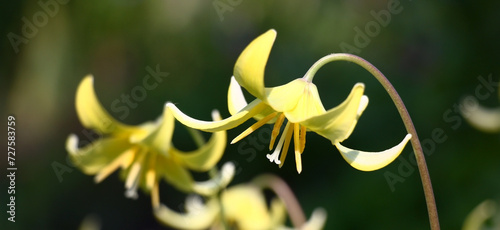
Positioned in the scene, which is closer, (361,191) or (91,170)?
(91,170)

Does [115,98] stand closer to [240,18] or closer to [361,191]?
[240,18]

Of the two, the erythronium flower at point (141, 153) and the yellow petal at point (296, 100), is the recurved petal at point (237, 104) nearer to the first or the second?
the yellow petal at point (296, 100)

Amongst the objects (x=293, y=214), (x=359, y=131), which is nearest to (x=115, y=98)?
(x=359, y=131)

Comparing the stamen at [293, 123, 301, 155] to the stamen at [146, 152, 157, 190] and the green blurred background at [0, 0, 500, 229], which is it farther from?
the green blurred background at [0, 0, 500, 229]

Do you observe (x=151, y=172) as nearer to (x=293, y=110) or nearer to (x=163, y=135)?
(x=163, y=135)

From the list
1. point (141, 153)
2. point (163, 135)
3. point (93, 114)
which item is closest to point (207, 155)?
point (163, 135)
